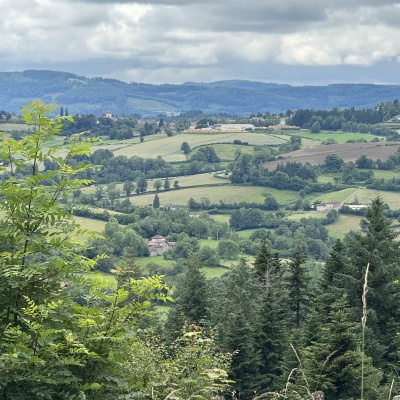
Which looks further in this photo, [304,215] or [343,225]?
[304,215]

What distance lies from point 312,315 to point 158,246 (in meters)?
97.2

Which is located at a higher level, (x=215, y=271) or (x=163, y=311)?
(x=163, y=311)

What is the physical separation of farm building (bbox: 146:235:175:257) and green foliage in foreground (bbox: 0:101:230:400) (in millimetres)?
116307

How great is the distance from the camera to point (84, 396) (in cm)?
693

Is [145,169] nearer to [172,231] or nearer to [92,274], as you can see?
[172,231]

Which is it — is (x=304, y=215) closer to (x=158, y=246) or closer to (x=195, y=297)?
(x=158, y=246)

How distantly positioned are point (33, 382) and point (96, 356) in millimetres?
610

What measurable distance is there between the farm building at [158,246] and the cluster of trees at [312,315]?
77065mm

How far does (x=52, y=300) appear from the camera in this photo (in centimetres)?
774

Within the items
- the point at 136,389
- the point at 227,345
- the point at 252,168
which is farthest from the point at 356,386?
the point at 252,168

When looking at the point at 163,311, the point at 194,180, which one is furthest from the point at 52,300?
the point at 194,180

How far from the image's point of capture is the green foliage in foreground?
7.12 metres

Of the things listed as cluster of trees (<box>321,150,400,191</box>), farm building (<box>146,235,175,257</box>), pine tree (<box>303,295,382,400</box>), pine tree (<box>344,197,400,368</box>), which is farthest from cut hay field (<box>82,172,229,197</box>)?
pine tree (<box>303,295,382,400</box>)

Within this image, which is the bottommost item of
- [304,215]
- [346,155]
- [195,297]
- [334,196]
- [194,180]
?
[304,215]
